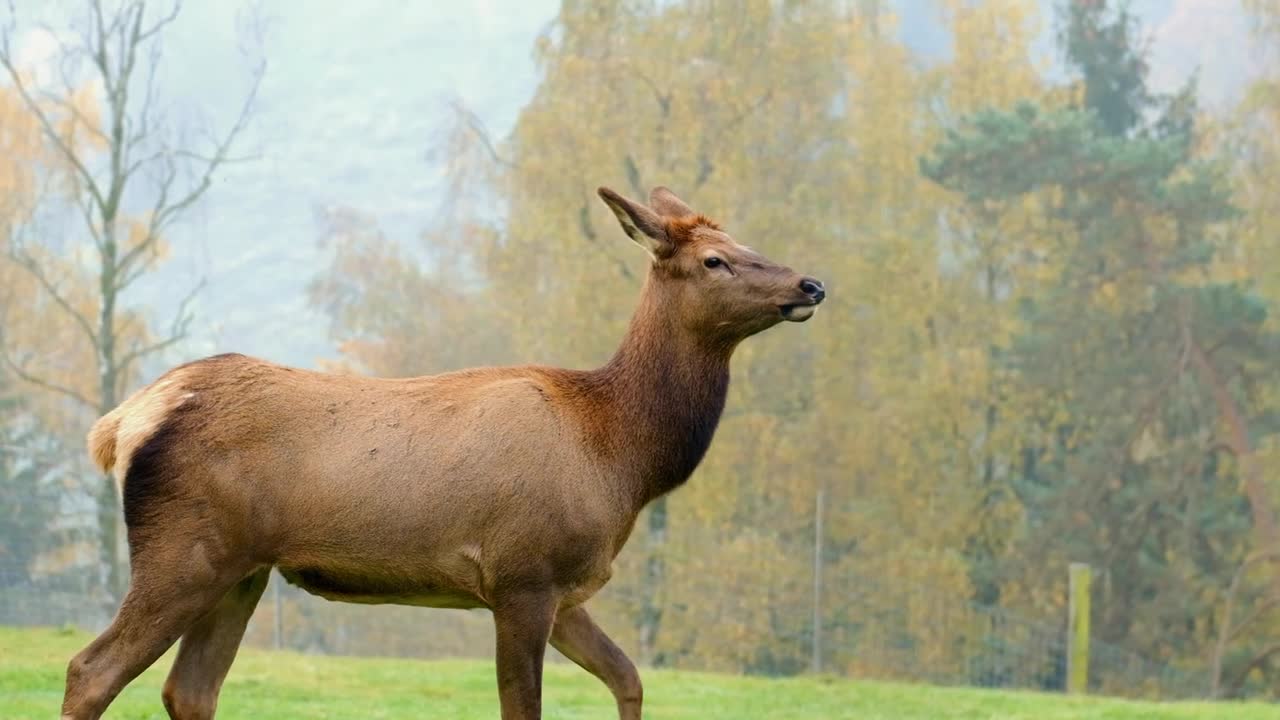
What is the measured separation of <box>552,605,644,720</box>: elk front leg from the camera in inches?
265

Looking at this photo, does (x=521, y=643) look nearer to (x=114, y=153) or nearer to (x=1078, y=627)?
(x=1078, y=627)

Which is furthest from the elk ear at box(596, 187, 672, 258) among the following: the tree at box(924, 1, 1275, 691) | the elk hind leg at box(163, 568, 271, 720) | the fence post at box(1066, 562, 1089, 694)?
the tree at box(924, 1, 1275, 691)

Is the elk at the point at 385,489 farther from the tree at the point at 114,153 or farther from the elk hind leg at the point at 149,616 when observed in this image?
the tree at the point at 114,153

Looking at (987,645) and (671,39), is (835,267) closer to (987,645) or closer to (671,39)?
(671,39)

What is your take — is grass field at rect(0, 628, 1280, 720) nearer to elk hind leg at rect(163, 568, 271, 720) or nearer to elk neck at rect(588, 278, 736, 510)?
elk hind leg at rect(163, 568, 271, 720)

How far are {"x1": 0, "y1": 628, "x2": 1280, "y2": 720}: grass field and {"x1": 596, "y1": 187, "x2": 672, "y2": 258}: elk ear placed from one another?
13.7 feet

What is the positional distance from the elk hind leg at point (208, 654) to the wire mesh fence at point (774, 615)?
18.3 metres

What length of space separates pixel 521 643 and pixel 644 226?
178cm

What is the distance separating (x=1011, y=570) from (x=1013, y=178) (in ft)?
23.3

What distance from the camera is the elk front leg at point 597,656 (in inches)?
265

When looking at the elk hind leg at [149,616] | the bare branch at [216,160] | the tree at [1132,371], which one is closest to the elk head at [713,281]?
the elk hind leg at [149,616]

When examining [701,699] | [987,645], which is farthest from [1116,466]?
[701,699]

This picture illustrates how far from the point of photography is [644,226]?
6613mm

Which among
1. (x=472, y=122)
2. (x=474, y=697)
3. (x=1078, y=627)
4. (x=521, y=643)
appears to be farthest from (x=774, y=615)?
(x=521, y=643)
